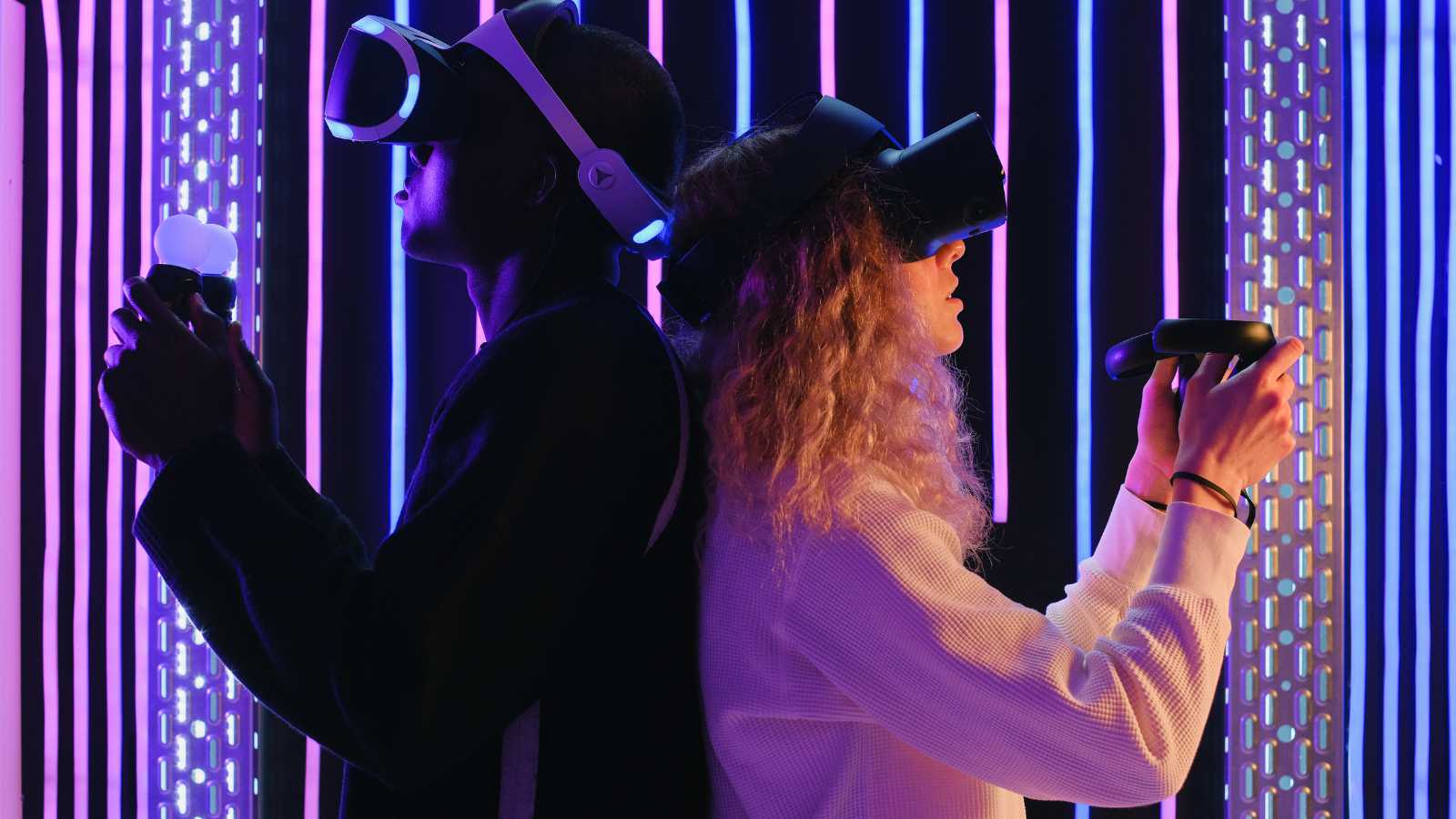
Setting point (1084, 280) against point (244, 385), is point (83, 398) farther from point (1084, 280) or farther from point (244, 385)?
point (1084, 280)

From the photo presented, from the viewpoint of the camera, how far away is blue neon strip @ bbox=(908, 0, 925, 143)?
1586mm

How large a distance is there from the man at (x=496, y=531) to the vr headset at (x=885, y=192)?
7 cm

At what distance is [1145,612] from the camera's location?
79cm

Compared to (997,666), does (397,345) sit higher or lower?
higher

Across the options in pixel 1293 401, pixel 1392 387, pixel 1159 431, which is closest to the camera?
pixel 1159 431

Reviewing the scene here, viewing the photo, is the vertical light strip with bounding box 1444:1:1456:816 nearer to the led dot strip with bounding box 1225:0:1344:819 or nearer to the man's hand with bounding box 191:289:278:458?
the led dot strip with bounding box 1225:0:1344:819

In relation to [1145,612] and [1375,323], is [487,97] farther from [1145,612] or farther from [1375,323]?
[1375,323]

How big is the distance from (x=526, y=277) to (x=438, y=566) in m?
0.34

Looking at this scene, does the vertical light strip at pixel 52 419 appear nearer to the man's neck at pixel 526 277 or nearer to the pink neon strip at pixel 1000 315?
the man's neck at pixel 526 277

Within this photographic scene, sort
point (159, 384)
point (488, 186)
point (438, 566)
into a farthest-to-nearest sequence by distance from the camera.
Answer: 1. point (488, 186)
2. point (159, 384)
3. point (438, 566)

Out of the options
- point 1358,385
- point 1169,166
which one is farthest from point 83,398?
point 1358,385

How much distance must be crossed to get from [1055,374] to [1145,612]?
2.76 feet

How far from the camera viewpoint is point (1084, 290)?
1564 millimetres

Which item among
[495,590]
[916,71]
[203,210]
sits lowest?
[495,590]
